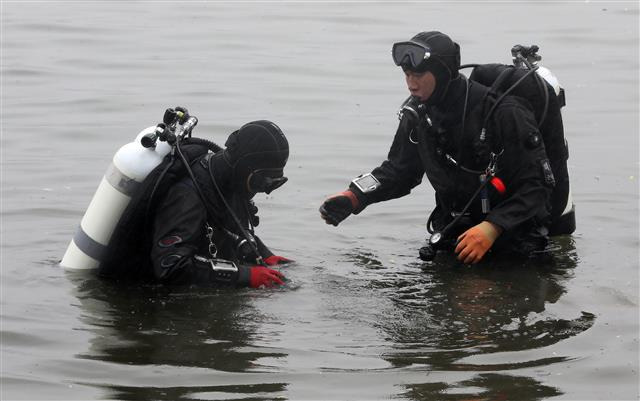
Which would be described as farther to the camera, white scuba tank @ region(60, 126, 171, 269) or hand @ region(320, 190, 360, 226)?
hand @ region(320, 190, 360, 226)

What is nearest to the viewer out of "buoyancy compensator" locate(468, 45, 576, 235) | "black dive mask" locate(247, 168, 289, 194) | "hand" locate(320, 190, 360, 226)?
"black dive mask" locate(247, 168, 289, 194)

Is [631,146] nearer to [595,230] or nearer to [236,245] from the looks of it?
[595,230]

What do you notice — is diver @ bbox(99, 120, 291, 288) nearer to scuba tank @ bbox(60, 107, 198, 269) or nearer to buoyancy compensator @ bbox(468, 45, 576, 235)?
scuba tank @ bbox(60, 107, 198, 269)

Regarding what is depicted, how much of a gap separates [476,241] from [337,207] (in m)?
0.98

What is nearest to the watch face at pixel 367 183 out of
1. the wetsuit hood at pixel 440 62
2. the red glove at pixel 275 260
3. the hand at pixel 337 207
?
the hand at pixel 337 207

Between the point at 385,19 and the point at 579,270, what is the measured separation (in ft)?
29.5

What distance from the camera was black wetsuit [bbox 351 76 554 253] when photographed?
6305 mm

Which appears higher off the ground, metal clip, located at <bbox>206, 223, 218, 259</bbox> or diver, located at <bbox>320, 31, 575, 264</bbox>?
diver, located at <bbox>320, 31, 575, 264</bbox>

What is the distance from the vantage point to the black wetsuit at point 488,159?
630cm

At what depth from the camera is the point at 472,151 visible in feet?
21.0

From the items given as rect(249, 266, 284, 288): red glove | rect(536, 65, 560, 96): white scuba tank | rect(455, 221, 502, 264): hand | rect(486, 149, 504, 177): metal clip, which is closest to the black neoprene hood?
rect(249, 266, 284, 288): red glove

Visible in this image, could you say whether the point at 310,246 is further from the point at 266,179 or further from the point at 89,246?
the point at 89,246

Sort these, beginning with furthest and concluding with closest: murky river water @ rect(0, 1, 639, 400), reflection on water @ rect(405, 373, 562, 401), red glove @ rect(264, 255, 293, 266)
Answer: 1. red glove @ rect(264, 255, 293, 266)
2. murky river water @ rect(0, 1, 639, 400)
3. reflection on water @ rect(405, 373, 562, 401)

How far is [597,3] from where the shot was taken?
1631 cm
